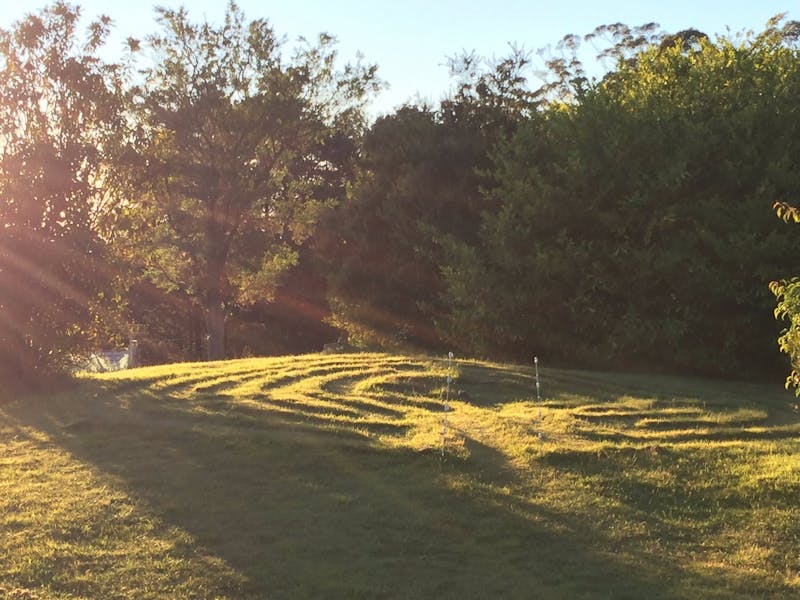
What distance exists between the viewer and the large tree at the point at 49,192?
39.7 ft

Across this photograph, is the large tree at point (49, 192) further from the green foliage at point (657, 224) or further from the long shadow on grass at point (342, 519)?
the green foliage at point (657, 224)

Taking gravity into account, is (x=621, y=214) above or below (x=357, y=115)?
below

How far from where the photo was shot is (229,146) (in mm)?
28672

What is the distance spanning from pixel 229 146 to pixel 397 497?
2445cm

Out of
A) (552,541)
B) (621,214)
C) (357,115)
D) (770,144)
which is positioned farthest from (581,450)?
(357,115)

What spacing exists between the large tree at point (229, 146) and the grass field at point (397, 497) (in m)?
17.6

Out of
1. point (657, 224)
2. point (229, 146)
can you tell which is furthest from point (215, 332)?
point (657, 224)

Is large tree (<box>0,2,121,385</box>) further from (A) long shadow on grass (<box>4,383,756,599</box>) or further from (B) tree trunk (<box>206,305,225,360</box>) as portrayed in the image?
(B) tree trunk (<box>206,305,225,360</box>)

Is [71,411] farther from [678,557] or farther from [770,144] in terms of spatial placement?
[770,144]

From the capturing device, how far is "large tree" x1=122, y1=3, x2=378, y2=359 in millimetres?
27484

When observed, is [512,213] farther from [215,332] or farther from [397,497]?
[215,332]

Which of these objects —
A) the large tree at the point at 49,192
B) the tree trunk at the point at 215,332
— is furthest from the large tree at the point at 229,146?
the large tree at the point at 49,192

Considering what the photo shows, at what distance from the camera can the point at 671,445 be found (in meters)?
8.06

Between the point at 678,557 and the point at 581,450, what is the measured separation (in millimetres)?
2581
